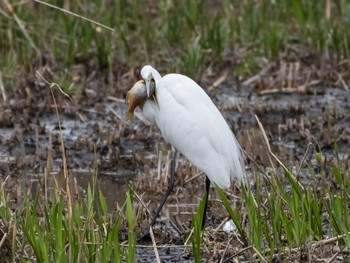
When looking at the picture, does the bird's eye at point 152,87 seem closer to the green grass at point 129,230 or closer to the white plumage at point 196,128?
the white plumage at point 196,128

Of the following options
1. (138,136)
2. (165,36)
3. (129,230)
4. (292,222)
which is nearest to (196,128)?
(292,222)

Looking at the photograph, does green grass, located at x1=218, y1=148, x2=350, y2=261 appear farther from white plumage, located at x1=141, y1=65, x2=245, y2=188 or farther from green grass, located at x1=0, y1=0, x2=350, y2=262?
green grass, located at x1=0, y1=0, x2=350, y2=262

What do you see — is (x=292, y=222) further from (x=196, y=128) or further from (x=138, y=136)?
(x=138, y=136)

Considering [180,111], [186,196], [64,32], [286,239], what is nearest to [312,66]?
[64,32]

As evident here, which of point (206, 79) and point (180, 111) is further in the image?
point (206, 79)

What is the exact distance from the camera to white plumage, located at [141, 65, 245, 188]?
5559 millimetres

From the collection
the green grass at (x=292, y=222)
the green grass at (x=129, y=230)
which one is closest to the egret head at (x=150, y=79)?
the green grass at (x=129, y=230)

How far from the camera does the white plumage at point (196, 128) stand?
556cm

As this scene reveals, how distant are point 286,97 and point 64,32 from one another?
221 cm

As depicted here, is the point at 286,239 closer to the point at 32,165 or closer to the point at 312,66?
the point at 32,165

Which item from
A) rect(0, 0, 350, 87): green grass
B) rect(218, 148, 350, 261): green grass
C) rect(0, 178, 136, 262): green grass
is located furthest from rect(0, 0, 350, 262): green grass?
rect(0, 178, 136, 262): green grass

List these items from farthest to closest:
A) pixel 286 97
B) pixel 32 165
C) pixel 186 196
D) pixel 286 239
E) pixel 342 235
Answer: pixel 286 97, pixel 32 165, pixel 186 196, pixel 286 239, pixel 342 235

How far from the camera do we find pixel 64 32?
9734 mm

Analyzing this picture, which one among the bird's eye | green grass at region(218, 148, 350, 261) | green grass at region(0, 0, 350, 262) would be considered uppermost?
green grass at region(0, 0, 350, 262)
